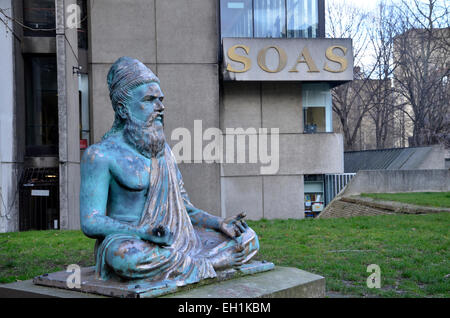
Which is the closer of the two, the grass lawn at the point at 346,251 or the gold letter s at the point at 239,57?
the grass lawn at the point at 346,251

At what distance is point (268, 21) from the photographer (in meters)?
18.1

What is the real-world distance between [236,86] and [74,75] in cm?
545


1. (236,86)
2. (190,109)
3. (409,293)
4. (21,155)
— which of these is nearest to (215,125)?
(190,109)

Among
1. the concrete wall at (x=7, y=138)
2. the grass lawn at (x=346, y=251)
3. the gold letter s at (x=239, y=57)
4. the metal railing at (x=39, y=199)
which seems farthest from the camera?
the gold letter s at (x=239, y=57)

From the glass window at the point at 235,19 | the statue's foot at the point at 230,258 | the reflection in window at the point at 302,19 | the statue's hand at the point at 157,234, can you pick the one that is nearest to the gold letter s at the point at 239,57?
the glass window at the point at 235,19

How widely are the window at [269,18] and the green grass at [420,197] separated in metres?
5.98

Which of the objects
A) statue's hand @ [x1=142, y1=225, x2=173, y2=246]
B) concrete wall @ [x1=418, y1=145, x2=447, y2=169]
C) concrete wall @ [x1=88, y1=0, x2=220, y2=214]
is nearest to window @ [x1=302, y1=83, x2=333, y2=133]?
concrete wall @ [x1=88, y1=0, x2=220, y2=214]

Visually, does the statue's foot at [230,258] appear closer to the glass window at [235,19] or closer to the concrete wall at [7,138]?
the concrete wall at [7,138]

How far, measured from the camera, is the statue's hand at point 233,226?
195 inches

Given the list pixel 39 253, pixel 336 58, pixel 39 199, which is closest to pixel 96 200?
pixel 39 253

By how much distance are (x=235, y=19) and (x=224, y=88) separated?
236cm

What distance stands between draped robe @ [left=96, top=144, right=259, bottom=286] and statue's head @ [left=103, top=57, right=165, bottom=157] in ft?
0.65

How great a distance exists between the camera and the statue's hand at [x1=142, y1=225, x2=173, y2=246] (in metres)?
4.18
